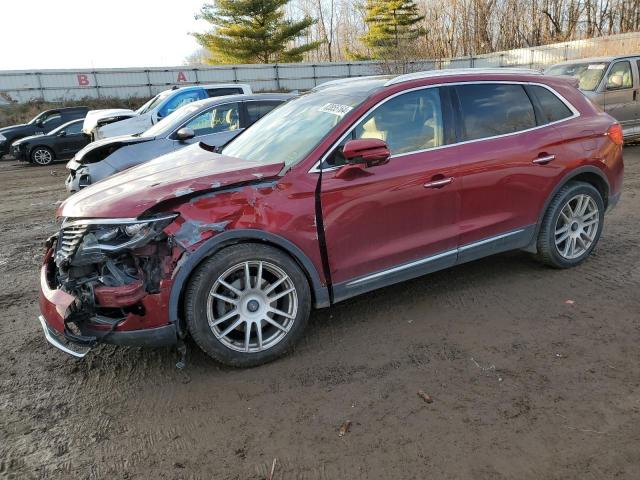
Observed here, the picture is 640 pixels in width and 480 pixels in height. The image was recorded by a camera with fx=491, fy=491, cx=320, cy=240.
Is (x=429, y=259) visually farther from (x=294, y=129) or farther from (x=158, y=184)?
(x=158, y=184)

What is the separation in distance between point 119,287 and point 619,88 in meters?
10.8

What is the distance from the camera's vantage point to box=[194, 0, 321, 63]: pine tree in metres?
36.5

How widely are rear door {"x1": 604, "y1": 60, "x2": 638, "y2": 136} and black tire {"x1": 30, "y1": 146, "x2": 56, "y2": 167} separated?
16.2m

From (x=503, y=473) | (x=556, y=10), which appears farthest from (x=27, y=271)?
(x=556, y=10)

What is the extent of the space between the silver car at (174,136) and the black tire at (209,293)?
4.82 metres

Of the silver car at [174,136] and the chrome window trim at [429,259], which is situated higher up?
the silver car at [174,136]

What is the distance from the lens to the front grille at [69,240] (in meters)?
3.12

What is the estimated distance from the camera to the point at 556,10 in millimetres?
38219

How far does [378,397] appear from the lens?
295cm

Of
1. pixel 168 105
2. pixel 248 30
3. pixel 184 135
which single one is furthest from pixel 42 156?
pixel 248 30

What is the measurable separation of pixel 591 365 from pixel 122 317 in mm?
2976

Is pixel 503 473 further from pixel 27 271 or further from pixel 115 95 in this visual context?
pixel 115 95

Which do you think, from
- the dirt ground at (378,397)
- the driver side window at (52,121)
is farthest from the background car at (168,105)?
the dirt ground at (378,397)

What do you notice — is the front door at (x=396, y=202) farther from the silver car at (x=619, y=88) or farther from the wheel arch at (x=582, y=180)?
the silver car at (x=619, y=88)
